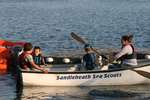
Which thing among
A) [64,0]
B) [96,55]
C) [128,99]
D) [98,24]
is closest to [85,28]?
[98,24]

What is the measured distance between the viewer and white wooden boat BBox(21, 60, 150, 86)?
53.7 feet

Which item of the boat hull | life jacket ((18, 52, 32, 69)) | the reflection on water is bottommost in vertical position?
the reflection on water

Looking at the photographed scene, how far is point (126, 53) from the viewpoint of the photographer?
16375 mm

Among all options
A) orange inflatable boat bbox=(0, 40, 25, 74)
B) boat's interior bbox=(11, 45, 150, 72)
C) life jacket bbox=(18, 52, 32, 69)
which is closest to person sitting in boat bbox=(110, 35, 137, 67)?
boat's interior bbox=(11, 45, 150, 72)

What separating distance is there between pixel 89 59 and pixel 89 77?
0.62 m

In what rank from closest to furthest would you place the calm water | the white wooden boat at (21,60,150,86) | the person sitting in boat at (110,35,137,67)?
the calm water < the person sitting in boat at (110,35,137,67) < the white wooden boat at (21,60,150,86)

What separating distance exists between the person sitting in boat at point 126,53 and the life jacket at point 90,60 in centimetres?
77

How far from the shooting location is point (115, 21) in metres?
45.7

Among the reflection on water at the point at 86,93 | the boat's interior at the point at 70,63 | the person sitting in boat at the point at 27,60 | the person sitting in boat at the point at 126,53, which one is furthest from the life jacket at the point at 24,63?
the person sitting in boat at the point at 126,53

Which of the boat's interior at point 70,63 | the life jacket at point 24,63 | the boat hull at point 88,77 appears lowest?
the boat hull at point 88,77

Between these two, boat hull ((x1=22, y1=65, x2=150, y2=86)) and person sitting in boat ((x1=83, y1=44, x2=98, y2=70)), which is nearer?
boat hull ((x1=22, y1=65, x2=150, y2=86))

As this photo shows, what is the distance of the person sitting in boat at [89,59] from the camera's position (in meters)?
16.7

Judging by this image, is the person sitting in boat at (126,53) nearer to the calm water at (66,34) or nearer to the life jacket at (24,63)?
the calm water at (66,34)

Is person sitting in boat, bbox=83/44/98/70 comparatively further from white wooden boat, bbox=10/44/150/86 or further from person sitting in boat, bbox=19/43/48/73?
person sitting in boat, bbox=19/43/48/73
